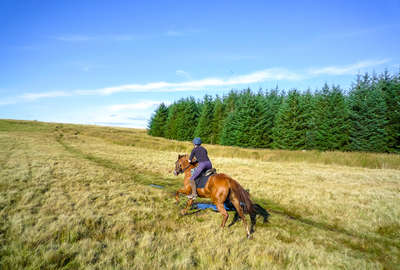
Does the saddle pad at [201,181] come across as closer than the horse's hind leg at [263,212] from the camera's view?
Yes

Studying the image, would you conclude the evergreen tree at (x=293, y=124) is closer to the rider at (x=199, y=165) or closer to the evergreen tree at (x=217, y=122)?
the evergreen tree at (x=217, y=122)

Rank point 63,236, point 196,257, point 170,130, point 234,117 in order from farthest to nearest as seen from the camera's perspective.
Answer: point 170,130
point 234,117
point 63,236
point 196,257

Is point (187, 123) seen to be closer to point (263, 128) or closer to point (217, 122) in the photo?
point (217, 122)

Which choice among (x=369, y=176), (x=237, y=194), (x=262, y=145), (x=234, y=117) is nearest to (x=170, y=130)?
(x=234, y=117)

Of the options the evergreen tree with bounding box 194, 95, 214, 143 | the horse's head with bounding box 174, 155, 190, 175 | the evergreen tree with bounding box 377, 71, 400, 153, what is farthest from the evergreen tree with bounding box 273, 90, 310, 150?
the horse's head with bounding box 174, 155, 190, 175

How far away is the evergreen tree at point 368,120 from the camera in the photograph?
34125 millimetres

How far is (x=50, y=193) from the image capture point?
10.0 metres

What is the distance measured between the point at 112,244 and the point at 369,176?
20379 mm

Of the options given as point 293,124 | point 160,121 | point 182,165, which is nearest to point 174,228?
point 182,165

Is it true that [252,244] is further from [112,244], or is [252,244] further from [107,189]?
[107,189]

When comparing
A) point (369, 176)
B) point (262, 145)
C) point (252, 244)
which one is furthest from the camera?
point (262, 145)

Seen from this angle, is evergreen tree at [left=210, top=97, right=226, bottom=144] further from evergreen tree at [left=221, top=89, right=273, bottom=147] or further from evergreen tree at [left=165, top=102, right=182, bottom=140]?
evergreen tree at [left=165, top=102, right=182, bottom=140]

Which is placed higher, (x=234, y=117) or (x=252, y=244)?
(x=234, y=117)

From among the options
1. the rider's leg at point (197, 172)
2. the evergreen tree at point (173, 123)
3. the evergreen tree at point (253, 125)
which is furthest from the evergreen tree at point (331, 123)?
the evergreen tree at point (173, 123)
